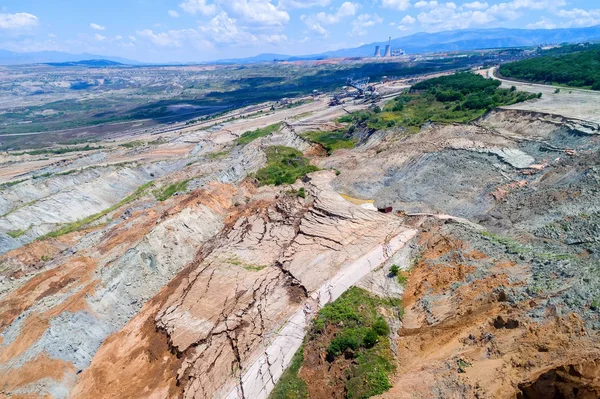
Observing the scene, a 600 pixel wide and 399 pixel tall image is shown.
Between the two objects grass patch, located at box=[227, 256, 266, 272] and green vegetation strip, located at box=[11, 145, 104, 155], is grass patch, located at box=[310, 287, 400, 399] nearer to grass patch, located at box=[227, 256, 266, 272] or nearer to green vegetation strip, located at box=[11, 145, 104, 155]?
grass patch, located at box=[227, 256, 266, 272]

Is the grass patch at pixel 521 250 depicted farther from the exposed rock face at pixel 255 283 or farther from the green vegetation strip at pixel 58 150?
the green vegetation strip at pixel 58 150

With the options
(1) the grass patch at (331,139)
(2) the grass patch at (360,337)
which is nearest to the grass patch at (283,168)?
(1) the grass patch at (331,139)

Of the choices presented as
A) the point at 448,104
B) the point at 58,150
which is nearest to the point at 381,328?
the point at 448,104

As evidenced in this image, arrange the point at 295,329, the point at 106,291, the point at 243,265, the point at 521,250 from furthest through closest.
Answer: the point at 243,265 < the point at 106,291 < the point at 521,250 < the point at 295,329

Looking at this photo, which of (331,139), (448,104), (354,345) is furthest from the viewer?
(331,139)

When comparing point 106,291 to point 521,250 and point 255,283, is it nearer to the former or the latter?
point 255,283

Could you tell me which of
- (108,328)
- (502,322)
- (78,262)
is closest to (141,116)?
(78,262)
